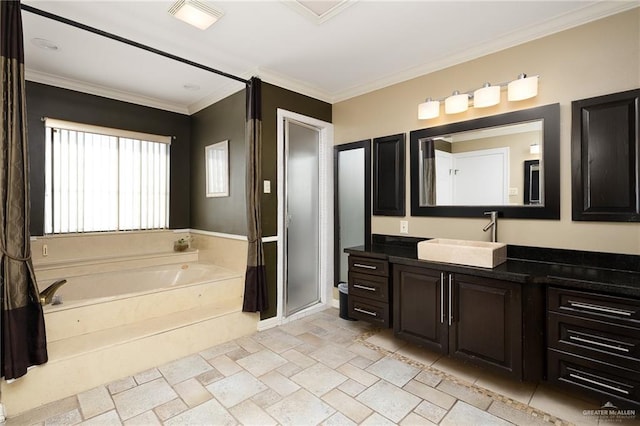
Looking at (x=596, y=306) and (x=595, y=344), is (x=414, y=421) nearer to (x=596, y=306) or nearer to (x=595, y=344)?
(x=595, y=344)

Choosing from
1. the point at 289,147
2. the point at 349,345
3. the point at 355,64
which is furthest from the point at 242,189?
the point at 349,345

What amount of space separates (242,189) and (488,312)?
2.61 m

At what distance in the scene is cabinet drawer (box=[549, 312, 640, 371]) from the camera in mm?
1617

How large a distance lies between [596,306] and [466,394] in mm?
963

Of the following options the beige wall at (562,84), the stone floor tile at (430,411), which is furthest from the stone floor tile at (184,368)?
the beige wall at (562,84)

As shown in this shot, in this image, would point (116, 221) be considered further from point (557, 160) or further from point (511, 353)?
point (557, 160)

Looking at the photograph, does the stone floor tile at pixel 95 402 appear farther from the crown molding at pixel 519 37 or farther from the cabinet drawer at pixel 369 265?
the crown molding at pixel 519 37

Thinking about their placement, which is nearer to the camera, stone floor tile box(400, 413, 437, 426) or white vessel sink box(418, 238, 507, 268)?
stone floor tile box(400, 413, 437, 426)

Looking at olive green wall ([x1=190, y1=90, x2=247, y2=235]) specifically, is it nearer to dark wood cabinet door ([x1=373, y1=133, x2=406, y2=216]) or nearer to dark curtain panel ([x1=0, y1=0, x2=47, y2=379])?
dark wood cabinet door ([x1=373, y1=133, x2=406, y2=216])

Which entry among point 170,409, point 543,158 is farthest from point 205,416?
point 543,158

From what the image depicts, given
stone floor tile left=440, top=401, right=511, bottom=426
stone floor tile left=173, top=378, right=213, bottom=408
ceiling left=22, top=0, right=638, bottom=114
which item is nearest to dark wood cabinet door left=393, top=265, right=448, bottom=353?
stone floor tile left=440, top=401, right=511, bottom=426

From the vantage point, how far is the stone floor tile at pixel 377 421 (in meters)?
1.77

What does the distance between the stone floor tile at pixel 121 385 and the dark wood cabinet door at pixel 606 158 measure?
11.2ft

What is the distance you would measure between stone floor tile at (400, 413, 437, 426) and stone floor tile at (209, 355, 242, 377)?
4.16 feet
